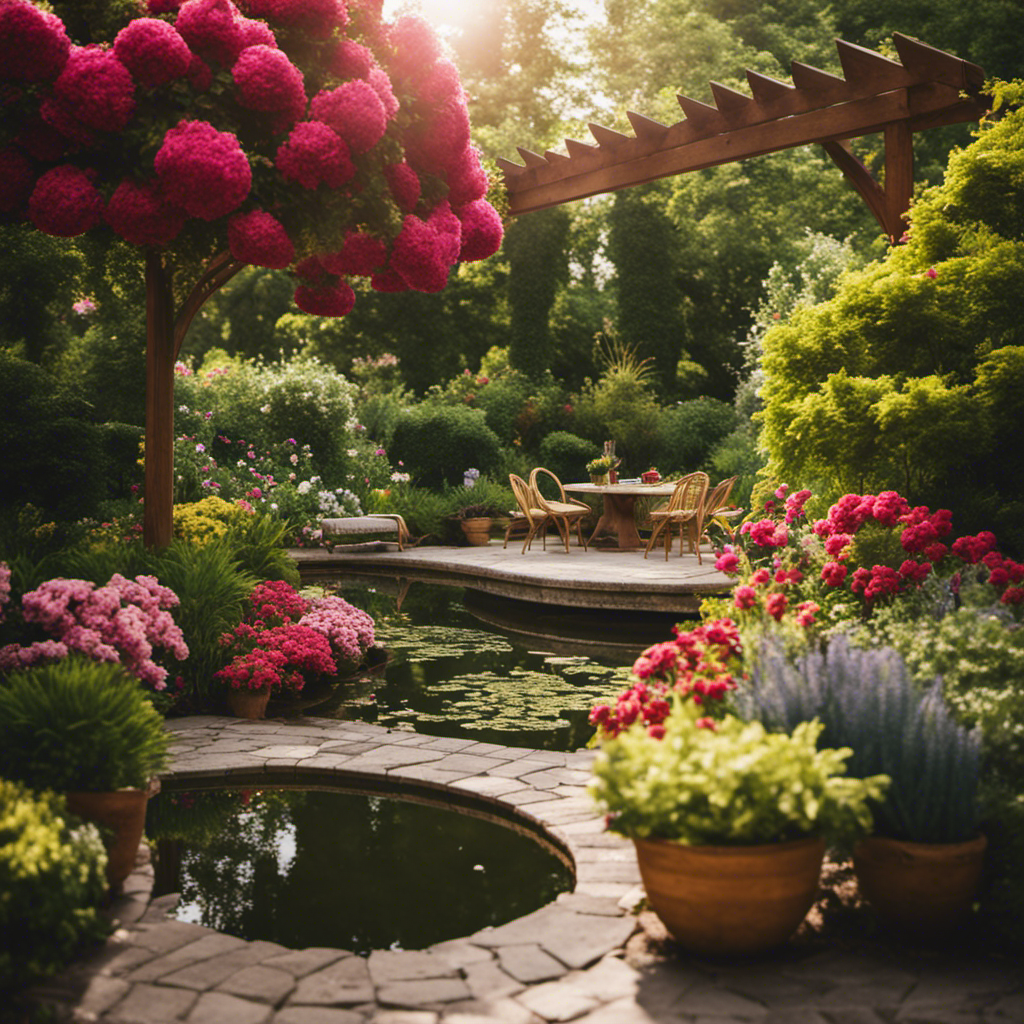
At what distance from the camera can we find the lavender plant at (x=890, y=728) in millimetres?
2672

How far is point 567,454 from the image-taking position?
15.5 meters

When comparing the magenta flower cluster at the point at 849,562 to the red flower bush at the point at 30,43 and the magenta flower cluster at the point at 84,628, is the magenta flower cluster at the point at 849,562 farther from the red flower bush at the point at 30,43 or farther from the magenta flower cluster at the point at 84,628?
the red flower bush at the point at 30,43

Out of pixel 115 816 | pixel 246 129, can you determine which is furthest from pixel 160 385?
pixel 115 816

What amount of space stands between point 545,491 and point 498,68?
18174 mm

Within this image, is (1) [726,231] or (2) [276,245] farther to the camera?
(1) [726,231]

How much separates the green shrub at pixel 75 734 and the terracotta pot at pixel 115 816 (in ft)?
0.12

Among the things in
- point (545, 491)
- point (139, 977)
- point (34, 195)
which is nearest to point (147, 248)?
point (34, 195)

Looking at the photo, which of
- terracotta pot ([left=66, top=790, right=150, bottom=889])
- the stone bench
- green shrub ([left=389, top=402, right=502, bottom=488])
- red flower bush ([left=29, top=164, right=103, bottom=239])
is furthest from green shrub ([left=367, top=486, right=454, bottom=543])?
terracotta pot ([left=66, top=790, right=150, bottom=889])

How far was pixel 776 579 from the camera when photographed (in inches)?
196

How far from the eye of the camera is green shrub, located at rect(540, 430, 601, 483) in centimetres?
1543

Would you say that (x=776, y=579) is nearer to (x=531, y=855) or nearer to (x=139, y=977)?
(x=531, y=855)

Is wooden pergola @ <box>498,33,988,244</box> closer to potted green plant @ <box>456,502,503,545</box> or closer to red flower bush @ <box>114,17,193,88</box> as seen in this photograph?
red flower bush @ <box>114,17,193,88</box>

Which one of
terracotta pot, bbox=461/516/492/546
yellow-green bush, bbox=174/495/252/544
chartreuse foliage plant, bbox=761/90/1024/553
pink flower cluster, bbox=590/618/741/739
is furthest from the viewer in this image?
terracotta pot, bbox=461/516/492/546

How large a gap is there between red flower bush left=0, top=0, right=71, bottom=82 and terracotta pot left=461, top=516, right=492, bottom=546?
29.1 feet
